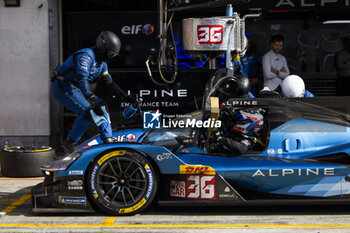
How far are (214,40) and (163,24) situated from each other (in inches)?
27.2

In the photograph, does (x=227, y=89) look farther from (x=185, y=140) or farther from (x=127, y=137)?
(x=127, y=137)

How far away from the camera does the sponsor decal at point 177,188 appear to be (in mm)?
5051

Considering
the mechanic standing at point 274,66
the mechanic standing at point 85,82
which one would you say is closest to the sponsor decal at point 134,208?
the mechanic standing at point 85,82

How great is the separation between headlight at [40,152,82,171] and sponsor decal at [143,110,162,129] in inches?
62.2

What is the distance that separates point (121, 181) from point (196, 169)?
0.71m

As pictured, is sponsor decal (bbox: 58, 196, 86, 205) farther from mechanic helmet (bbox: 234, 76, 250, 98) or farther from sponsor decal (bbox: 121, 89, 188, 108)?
sponsor decal (bbox: 121, 89, 188, 108)

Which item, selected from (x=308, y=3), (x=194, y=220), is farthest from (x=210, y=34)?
(x=308, y=3)

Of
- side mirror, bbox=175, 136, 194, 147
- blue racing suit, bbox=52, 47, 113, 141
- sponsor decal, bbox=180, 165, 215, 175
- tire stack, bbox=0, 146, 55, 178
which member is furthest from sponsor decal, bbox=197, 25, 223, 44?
tire stack, bbox=0, 146, 55, 178

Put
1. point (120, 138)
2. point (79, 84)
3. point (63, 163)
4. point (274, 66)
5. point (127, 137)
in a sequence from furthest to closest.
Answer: point (274, 66) < point (79, 84) < point (120, 138) < point (127, 137) < point (63, 163)

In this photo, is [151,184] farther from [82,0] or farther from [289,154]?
[82,0]

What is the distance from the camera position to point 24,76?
991cm

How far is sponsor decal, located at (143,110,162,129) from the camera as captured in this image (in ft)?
22.6

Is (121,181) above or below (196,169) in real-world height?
below

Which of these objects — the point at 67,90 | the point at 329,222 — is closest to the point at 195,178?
the point at 329,222
